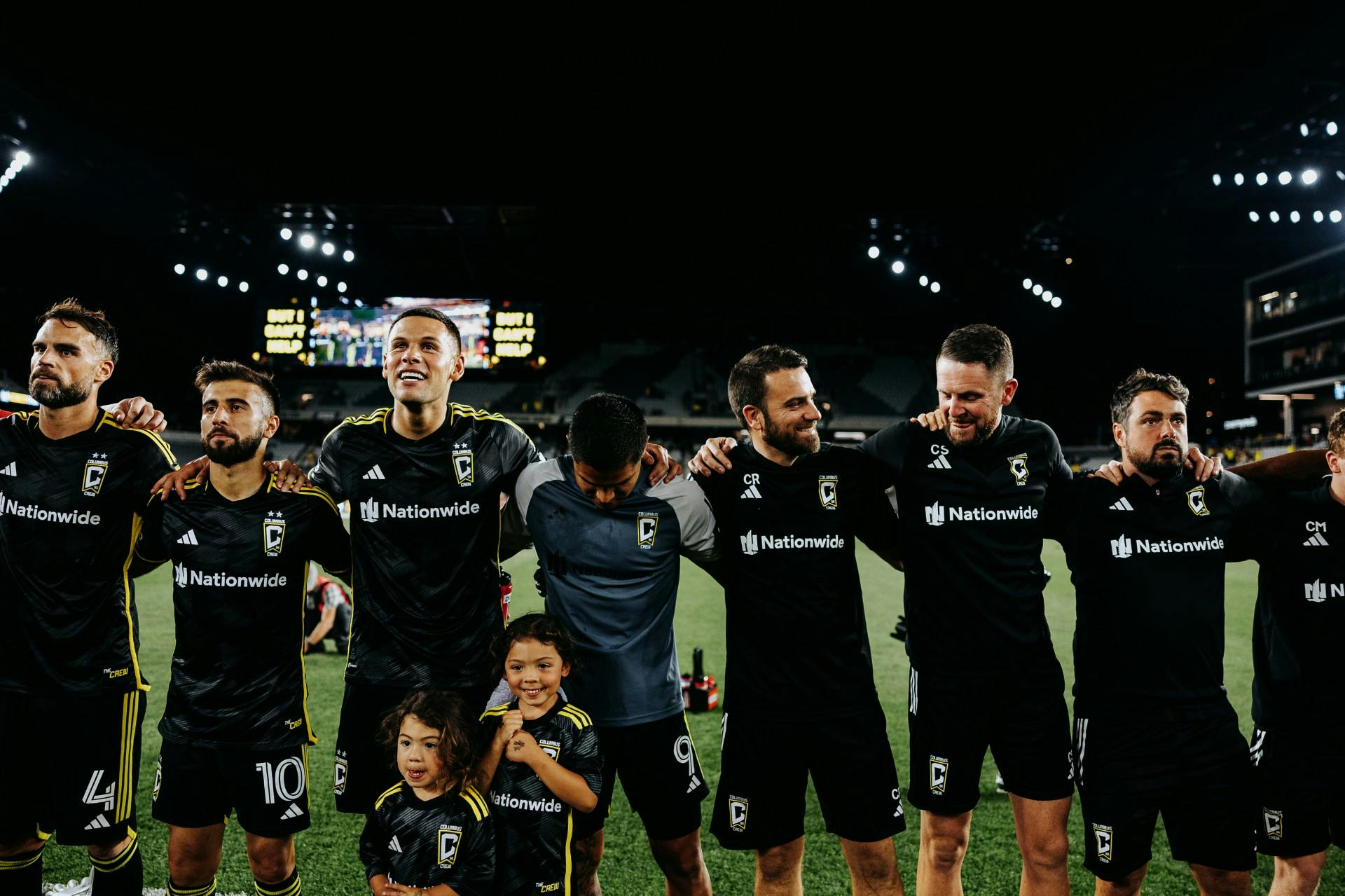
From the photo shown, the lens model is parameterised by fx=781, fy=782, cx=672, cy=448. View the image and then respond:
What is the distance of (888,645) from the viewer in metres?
9.74

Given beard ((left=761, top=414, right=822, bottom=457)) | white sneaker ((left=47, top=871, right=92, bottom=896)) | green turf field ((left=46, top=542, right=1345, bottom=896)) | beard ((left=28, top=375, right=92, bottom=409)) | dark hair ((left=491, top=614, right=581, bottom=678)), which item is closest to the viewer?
dark hair ((left=491, top=614, right=581, bottom=678))

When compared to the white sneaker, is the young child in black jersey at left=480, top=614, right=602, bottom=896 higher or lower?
higher

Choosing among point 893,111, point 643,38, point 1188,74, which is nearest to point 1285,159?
point 1188,74

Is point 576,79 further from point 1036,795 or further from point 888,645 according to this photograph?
point 1036,795

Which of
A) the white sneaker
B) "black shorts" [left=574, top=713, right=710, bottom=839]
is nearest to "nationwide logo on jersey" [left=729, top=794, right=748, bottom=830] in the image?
"black shorts" [left=574, top=713, right=710, bottom=839]

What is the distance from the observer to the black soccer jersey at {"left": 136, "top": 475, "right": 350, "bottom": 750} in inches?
120

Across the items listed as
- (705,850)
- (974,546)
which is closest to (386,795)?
(705,850)

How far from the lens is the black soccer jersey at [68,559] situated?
320cm

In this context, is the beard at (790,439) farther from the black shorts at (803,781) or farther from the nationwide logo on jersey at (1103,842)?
the nationwide logo on jersey at (1103,842)

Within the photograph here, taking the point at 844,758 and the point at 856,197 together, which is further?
the point at 856,197

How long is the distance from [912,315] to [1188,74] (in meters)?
24.8

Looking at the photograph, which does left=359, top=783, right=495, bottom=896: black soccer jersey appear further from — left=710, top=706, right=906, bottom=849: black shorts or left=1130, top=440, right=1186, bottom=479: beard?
left=1130, top=440, right=1186, bottom=479: beard

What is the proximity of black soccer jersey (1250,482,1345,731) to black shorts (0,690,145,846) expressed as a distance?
15.2 feet

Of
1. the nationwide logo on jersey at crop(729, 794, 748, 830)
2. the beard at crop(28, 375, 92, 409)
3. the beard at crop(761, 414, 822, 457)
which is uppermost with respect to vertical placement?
the beard at crop(28, 375, 92, 409)
